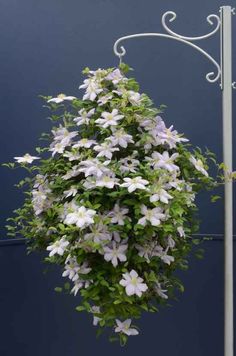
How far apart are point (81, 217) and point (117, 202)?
0.15 meters

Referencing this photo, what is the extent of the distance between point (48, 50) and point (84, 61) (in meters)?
0.18

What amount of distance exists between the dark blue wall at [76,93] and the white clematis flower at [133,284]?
3.00ft

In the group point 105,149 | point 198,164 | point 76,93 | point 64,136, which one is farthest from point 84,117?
point 76,93

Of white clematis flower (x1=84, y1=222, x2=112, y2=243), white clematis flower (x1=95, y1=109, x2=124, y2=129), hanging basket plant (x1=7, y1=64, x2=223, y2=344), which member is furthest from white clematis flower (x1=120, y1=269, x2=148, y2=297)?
white clematis flower (x1=95, y1=109, x2=124, y2=129)

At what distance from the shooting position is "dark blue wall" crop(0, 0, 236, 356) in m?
2.68

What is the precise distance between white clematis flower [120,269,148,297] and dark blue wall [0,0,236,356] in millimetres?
914

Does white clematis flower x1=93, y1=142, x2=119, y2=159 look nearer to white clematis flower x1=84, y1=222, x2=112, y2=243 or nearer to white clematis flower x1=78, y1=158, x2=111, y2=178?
white clematis flower x1=78, y1=158, x2=111, y2=178

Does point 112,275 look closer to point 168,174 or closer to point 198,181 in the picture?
point 168,174

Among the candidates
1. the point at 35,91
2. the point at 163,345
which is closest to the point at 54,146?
the point at 35,91

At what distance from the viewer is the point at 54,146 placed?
2090 mm

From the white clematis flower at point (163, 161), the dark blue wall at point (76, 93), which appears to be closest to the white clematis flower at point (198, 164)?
the white clematis flower at point (163, 161)

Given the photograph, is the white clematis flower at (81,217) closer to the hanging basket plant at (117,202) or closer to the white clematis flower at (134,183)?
the hanging basket plant at (117,202)

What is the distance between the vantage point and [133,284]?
5.90ft

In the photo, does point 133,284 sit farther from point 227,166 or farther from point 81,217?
point 227,166
